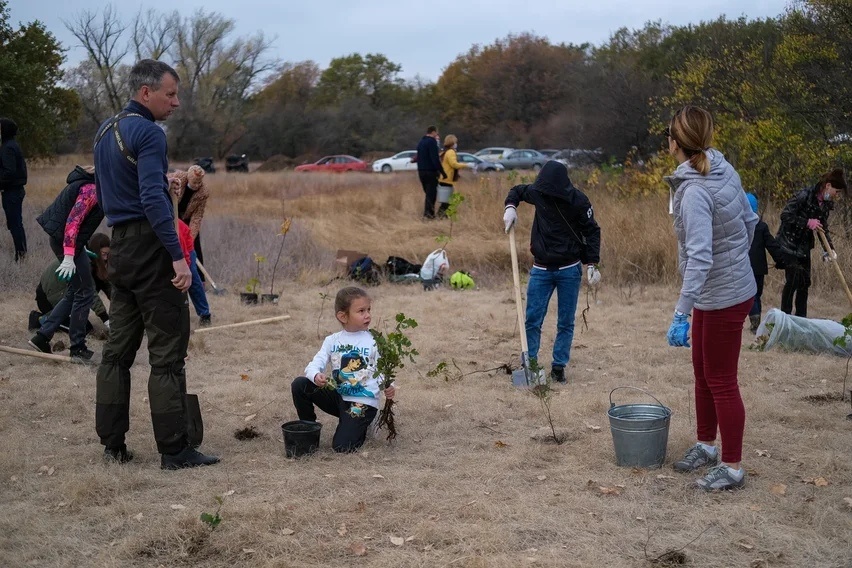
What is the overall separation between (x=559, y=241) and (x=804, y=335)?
2.64 metres

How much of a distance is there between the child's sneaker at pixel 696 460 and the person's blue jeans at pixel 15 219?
9.47 metres

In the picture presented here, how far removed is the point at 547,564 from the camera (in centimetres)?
384

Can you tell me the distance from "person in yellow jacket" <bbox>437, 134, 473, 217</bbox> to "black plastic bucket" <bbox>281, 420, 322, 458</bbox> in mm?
10948

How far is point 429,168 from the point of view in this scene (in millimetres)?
16469

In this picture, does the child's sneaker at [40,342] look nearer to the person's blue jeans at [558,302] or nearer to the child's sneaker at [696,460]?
the person's blue jeans at [558,302]

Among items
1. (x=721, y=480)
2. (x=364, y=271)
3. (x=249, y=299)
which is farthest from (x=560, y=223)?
(x=364, y=271)

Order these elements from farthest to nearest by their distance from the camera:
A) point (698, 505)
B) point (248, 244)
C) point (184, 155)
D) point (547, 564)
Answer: point (184, 155), point (248, 244), point (698, 505), point (547, 564)

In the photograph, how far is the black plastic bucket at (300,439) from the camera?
208 inches

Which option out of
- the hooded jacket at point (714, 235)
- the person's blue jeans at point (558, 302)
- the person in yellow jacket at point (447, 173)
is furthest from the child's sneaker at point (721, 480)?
the person in yellow jacket at point (447, 173)

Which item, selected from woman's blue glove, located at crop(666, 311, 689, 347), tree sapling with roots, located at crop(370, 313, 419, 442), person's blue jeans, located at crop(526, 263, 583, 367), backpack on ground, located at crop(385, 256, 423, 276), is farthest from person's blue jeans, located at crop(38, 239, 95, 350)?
backpack on ground, located at crop(385, 256, 423, 276)

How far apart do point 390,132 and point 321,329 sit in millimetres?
46987

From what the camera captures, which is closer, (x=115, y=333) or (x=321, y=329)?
(x=115, y=333)

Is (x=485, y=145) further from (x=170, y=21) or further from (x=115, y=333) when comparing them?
(x=115, y=333)

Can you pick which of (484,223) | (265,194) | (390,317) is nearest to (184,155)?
(265,194)
